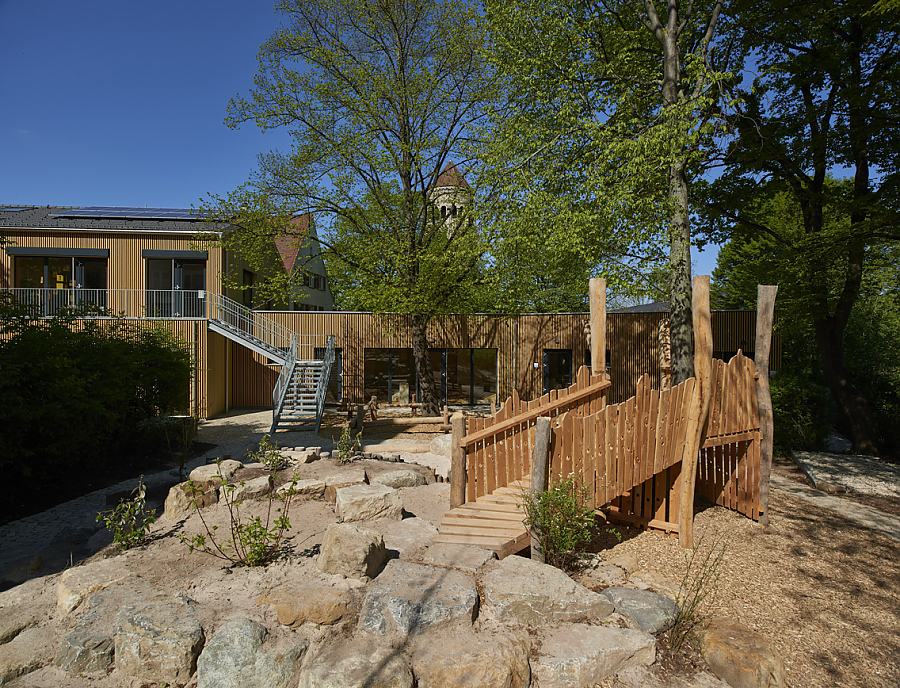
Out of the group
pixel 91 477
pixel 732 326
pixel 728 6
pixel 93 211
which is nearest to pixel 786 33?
pixel 728 6

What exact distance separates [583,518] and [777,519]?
4182 mm

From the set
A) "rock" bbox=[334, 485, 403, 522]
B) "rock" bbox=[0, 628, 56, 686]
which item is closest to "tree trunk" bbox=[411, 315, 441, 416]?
"rock" bbox=[334, 485, 403, 522]

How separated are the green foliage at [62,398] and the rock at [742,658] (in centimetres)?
781

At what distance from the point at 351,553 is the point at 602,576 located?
2.40 meters

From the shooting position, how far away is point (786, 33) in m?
11.2

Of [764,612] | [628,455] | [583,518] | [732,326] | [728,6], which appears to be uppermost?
[728,6]

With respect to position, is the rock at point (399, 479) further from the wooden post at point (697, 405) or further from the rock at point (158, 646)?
the rock at point (158, 646)

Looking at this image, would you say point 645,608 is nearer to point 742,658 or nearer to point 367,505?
point 742,658

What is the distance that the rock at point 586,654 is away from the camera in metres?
3.40

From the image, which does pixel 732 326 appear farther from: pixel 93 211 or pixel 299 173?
pixel 93 211

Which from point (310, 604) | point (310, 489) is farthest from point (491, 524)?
point (310, 489)

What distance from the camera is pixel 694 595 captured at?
16.3 feet

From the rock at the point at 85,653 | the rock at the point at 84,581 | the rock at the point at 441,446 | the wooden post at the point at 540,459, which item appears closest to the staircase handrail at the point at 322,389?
the rock at the point at 441,446

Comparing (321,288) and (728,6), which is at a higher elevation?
(728,6)
